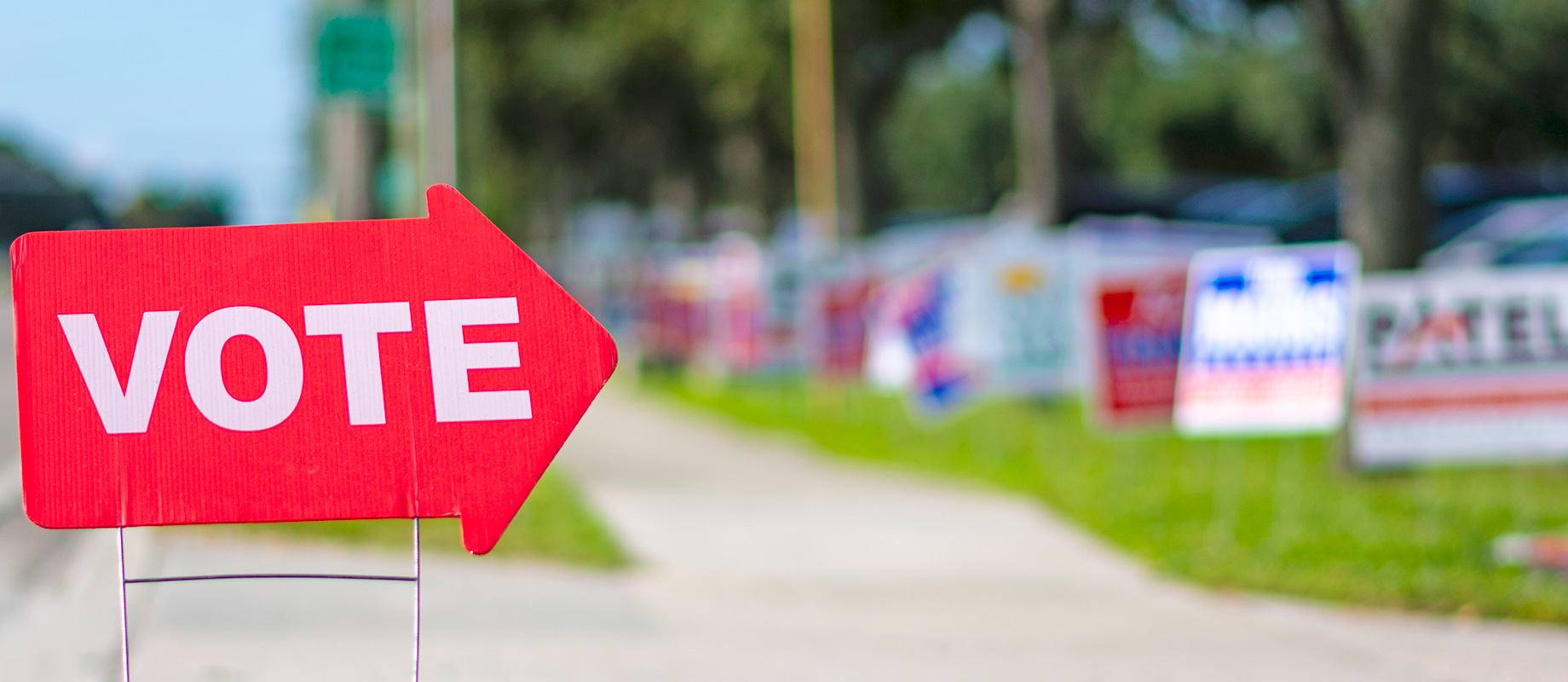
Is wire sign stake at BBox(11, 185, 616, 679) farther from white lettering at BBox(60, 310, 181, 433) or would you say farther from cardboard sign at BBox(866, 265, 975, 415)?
cardboard sign at BBox(866, 265, 975, 415)

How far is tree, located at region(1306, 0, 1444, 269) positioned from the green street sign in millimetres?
5872

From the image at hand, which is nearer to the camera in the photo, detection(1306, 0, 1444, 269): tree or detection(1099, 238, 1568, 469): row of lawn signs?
detection(1099, 238, 1568, 469): row of lawn signs

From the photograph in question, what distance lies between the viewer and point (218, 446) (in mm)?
4246

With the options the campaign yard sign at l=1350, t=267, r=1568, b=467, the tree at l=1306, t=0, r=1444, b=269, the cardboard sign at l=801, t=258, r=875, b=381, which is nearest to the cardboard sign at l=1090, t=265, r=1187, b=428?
the campaign yard sign at l=1350, t=267, r=1568, b=467

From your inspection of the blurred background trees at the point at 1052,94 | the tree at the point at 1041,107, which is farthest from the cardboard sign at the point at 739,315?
the tree at the point at 1041,107

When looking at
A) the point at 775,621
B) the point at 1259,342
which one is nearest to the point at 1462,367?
the point at 1259,342

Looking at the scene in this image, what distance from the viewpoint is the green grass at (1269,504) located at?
760cm

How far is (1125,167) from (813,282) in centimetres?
5609

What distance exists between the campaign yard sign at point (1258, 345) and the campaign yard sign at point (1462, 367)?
34 centimetres

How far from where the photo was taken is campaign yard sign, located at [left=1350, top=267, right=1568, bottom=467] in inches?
338

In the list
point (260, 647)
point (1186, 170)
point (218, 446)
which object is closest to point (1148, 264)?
point (260, 647)

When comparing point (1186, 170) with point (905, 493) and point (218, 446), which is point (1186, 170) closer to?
point (905, 493)

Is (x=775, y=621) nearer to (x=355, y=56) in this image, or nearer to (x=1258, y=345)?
(x=1258, y=345)

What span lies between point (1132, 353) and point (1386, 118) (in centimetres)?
248
